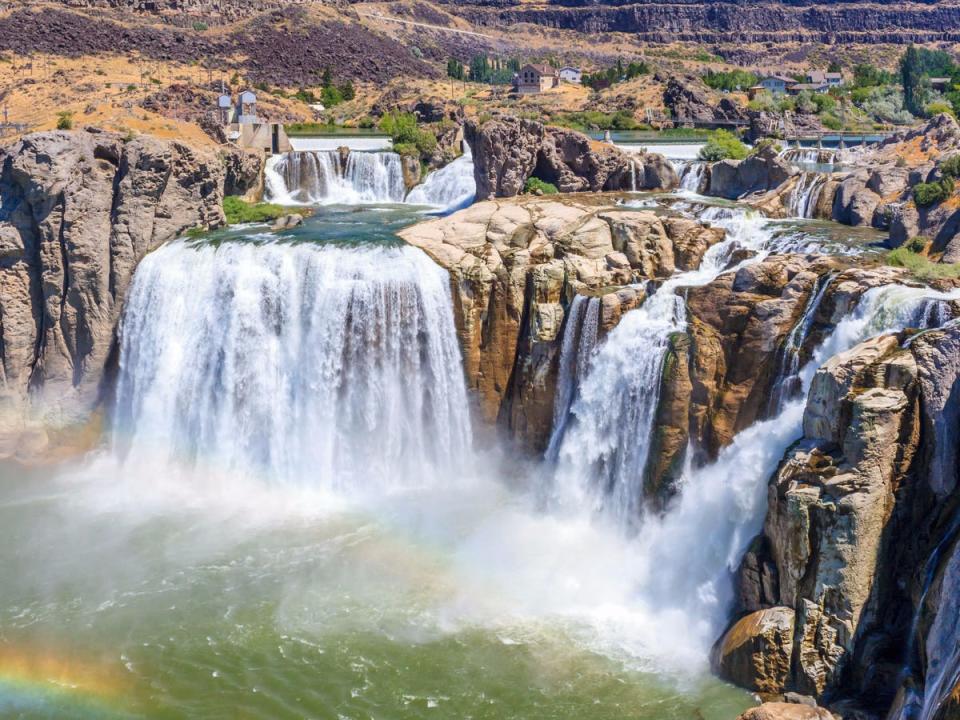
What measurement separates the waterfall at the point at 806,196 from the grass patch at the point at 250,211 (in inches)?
755

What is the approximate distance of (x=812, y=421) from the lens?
1658cm

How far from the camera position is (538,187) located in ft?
117

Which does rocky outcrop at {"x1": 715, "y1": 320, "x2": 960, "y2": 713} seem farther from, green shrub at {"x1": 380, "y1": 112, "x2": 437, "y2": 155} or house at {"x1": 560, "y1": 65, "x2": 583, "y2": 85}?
house at {"x1": 560, "y1": 65, "x2": 583, "y2": 85}

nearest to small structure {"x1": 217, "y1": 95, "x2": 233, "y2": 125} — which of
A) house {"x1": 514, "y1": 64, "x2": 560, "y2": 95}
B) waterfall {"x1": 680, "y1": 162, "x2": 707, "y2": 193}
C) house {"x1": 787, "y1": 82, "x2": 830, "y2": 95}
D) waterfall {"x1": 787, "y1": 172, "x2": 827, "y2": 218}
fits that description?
waterfall {"x1": 680, "y1": 162, "x2": 707, "y2": 193}

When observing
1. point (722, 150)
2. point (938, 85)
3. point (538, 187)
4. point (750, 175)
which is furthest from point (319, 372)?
point (938, 85)

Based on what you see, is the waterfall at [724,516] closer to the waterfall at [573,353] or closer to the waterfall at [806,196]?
the waterfall at [573,353]

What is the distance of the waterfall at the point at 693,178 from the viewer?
37.3 metres

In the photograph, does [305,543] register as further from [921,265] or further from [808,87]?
[808,87]

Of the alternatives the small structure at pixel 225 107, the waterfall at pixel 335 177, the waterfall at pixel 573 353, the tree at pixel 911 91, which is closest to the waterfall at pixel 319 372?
the waterfall at pixel 573 353

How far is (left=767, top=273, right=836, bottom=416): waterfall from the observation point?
19203mm

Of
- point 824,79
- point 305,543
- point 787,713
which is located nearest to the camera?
point 787,713

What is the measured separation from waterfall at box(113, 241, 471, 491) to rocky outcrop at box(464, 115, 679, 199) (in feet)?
→ 32.3

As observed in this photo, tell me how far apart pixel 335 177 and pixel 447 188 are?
582 cm

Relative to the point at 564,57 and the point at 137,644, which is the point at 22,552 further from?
the point at 564,57
